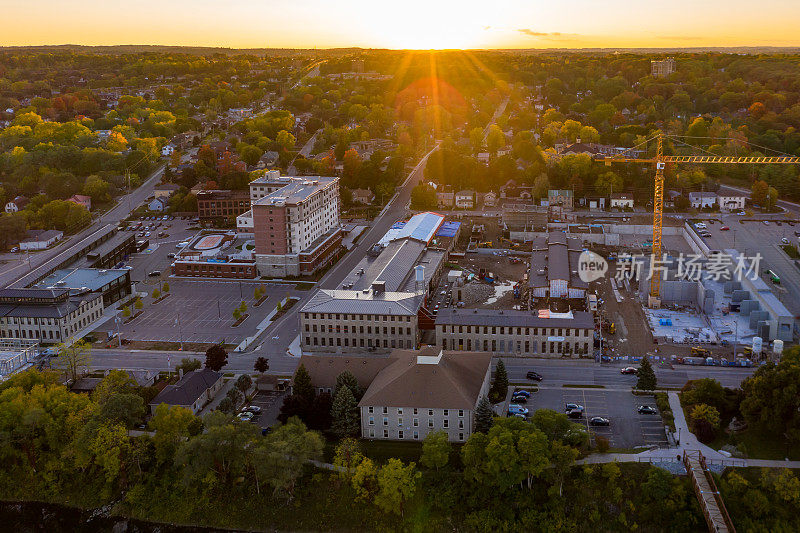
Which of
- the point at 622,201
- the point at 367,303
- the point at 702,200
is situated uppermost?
the point at 702,200

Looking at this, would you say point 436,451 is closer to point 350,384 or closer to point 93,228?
point 350,384

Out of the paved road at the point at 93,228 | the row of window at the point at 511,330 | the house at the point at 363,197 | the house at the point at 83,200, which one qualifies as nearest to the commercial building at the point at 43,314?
the paved road at the point at 93,228

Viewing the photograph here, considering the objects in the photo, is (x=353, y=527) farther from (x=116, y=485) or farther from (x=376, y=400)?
(x=116, y=485)

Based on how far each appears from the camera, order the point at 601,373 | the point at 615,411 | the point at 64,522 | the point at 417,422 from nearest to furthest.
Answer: the point at 64,522, the point at 417,422, the point at 615,411, the point at 601,373

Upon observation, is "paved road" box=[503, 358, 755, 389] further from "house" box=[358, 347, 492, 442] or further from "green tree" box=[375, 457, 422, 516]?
"green tree" box=[375, 457, 422, 516]

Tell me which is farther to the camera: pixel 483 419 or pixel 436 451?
pixel 483 419

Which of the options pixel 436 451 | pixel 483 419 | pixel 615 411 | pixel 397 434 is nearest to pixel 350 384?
pixel 397 434

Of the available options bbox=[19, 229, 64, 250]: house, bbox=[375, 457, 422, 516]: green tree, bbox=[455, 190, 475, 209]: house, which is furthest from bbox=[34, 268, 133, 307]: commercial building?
bbox=[455, 190, 475, 209]: house
